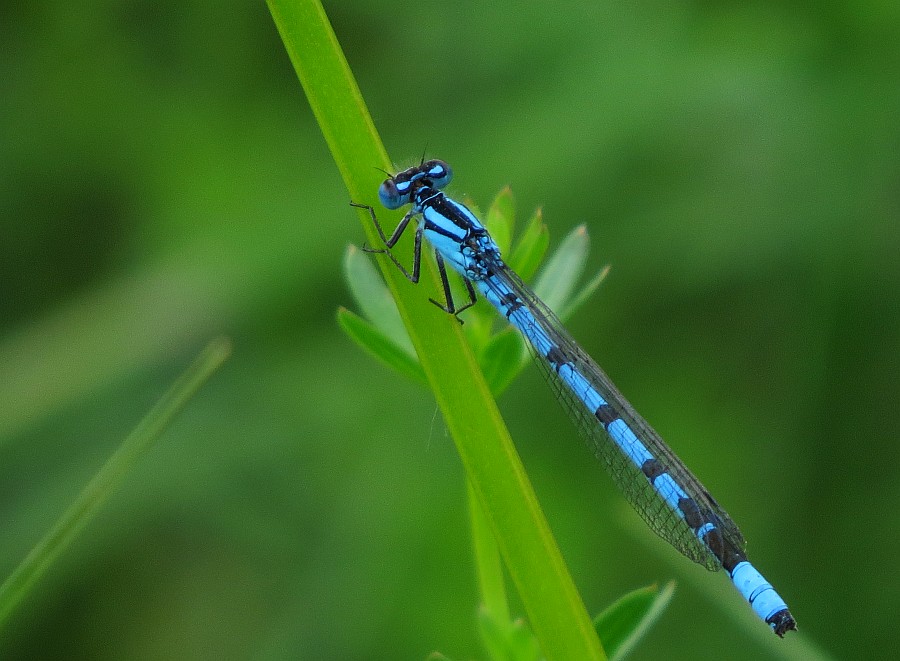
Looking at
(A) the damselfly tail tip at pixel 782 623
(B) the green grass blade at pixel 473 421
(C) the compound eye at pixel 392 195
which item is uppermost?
(C) the compound eye at pixel 392 195

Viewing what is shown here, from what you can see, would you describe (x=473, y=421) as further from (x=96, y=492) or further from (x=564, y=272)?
(x=564, y=272)

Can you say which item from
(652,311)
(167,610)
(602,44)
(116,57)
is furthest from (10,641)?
(602,44)

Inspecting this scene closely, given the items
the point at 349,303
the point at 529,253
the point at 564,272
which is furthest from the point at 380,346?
the point at 349,303

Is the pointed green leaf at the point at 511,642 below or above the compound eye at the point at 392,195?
below

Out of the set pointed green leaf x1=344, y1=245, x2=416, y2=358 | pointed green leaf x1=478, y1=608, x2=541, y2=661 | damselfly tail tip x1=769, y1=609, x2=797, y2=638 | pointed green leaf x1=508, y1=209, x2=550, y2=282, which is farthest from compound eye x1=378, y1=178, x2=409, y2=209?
damselfly tail tip x1=769, y1=609, x2=797, y2=638

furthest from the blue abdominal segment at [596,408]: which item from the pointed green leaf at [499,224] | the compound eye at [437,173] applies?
the pointed green leaf at [499,224]

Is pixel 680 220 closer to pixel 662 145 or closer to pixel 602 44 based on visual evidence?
pixel 662 145

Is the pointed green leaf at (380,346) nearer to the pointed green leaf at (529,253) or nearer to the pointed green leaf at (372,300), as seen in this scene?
the pointed green leaf at (372,300)

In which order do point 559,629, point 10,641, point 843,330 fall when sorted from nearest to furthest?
point 559,629 → point 10,641 → point 843,330
